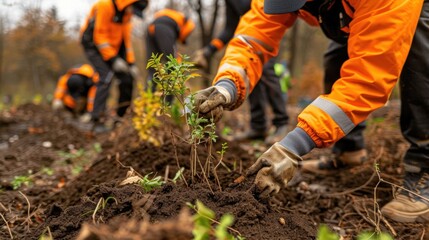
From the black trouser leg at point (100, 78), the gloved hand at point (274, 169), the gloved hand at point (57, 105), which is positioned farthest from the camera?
the gloved hand at point (57, 105)

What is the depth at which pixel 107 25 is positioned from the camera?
Answer: 527 cm

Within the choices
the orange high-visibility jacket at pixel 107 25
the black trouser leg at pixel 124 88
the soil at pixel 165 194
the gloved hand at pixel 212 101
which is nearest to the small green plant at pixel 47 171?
the soil at pixel 165 194

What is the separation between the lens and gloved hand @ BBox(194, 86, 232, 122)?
1.90m

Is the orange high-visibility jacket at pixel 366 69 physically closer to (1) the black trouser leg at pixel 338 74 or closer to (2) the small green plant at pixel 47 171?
(1) the black trouser leg at pixel 338 74

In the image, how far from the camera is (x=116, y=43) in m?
5.52

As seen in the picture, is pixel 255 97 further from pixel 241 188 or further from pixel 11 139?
pixel 11 139

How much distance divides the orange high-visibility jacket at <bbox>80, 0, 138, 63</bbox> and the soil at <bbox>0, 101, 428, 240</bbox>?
156 centimetres

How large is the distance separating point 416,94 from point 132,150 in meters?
1.93

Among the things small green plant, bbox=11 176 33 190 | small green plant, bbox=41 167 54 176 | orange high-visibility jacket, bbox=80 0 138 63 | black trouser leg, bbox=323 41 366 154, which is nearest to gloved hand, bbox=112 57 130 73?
orange high-visibility jacket, bbox=80 0 138 63

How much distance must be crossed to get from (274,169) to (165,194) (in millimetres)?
495

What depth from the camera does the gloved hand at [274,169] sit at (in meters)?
1.66

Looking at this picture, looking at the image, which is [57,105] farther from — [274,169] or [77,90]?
[274,169]

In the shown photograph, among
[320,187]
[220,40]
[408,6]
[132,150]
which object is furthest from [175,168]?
[220,40]

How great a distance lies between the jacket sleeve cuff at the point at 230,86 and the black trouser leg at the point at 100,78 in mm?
3783
